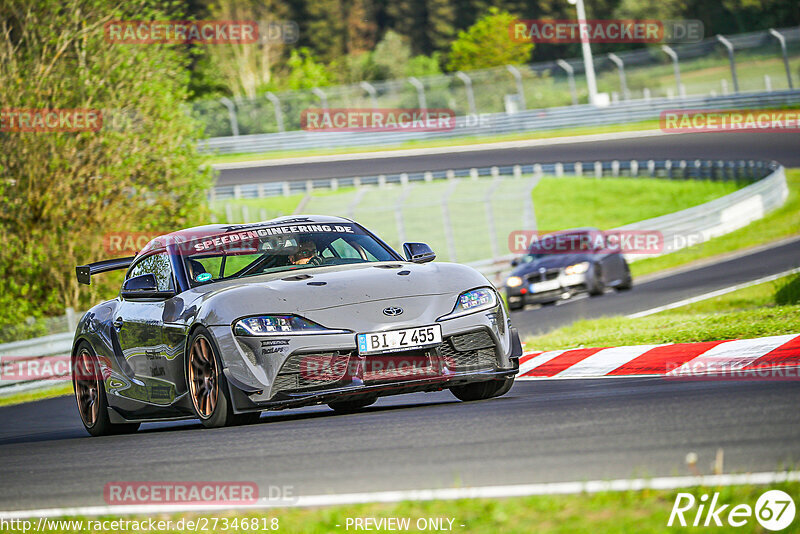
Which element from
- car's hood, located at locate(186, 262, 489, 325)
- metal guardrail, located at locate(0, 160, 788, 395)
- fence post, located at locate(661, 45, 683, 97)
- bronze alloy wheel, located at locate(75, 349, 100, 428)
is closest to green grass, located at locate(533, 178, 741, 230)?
metal guardrail, located at locate(0, 160, 788, 395)

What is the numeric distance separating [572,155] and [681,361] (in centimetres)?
3452

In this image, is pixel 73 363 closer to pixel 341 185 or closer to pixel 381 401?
pixel 381 401

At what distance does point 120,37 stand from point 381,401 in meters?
16.1

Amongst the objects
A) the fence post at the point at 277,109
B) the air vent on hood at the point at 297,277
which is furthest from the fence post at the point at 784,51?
the air vent on hood at the point at 297,277

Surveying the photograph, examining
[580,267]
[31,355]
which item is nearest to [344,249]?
[31,355]

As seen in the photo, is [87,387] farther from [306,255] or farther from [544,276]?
[544,276]

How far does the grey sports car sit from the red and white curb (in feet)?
4.57

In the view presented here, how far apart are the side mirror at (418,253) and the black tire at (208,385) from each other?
5.78 feet

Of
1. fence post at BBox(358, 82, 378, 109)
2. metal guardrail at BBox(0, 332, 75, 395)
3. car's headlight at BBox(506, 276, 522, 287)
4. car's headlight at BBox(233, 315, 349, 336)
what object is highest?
fence post at BBox(358, 82, 378, 109)

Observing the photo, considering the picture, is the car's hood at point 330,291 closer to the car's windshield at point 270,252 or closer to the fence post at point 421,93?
the car's windshield at point 270,252

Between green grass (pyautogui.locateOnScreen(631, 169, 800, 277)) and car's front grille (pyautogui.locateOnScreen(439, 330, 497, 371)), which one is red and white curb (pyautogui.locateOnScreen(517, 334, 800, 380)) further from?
green grass (pyautogui.locateOnScreen(631, 169, 800, 277))

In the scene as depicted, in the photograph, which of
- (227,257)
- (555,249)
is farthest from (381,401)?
(555,249)

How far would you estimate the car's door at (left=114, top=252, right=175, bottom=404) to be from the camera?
8102 millimetres

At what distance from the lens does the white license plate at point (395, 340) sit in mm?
7133
